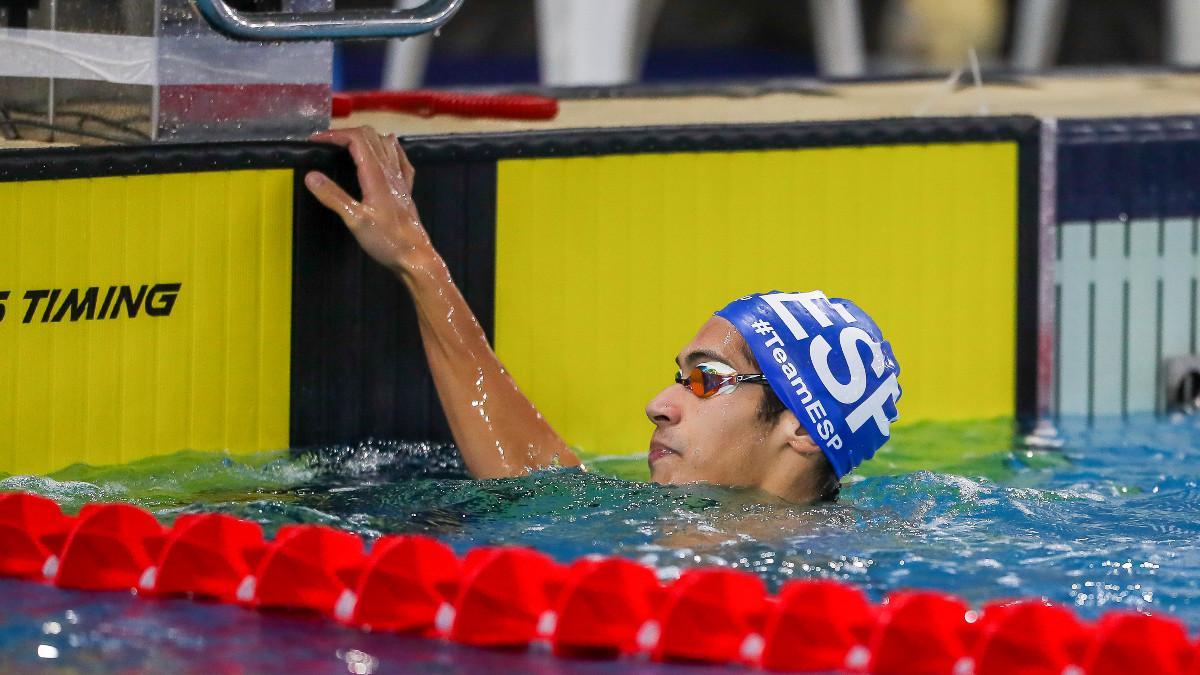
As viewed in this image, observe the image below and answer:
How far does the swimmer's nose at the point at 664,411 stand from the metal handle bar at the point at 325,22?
0.83 meters

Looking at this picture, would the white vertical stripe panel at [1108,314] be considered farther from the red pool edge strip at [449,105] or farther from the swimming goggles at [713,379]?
the swimming goggles at [713,379]

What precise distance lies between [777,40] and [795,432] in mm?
8992

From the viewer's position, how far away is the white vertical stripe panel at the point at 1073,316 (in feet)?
14.7

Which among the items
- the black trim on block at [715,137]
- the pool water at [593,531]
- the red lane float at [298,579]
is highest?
the black trim on block at [715,137]

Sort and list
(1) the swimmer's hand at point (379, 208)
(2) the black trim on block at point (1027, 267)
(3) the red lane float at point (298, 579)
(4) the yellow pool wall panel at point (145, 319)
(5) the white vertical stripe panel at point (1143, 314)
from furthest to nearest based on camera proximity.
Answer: (5) the white vertical stripe panel at point (1143, 314) → (2) the black trim on block at point (1027, 267) → (1) the swimmer's hand at point (379, 208) → (4) the yellow pool wall panel at point (145, 319) → (3) the red lane float at point (298, 579)

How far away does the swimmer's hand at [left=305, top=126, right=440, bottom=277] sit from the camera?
3461 millimetres

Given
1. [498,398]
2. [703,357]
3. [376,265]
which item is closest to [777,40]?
[376,265]

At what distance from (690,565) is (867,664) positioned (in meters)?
0.53

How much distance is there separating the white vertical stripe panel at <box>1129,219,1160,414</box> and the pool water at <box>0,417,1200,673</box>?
696mm

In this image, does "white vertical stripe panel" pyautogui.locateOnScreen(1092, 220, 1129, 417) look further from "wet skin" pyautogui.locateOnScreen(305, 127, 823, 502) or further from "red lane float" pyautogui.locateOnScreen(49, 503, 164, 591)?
"red lane float" pyautogui.locateOnScreen(49, 503, 164, 591)

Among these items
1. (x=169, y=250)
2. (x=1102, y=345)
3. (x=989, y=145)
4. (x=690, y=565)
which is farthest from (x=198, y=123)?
(x=1102, y=345)

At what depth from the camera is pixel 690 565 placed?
9.37ft

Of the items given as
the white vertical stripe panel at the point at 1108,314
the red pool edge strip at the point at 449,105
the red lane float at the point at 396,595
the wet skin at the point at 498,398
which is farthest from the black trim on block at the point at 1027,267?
the red lane float at the point at 396,595

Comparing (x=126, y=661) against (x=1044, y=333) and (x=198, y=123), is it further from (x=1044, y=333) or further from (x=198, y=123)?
(x=1044, y=333)
